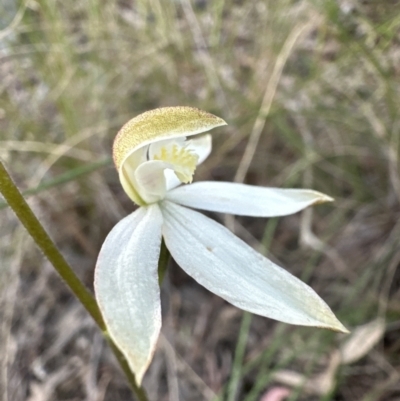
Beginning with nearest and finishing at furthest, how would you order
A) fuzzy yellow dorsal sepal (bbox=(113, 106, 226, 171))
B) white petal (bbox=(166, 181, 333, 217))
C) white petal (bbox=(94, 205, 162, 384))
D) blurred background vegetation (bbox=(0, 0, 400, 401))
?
white petal (bbox=(94, 205, 162, 384)) → fuzzy yellow dorsal sepal (bbox=(113, 106, 226, 171)) → white petal (bbox=(166, 181, 333, 217)) → blurred background vegetation (bbox=(0, 0, 400, 401))

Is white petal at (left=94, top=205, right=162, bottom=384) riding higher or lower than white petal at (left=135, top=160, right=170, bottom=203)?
lower

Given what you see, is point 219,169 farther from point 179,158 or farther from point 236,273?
point 236,273

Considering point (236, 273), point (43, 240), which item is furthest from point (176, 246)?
point (43, 240)

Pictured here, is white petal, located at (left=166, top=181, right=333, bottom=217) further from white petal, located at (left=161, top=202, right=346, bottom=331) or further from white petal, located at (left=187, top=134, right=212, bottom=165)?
white petal, located at (left=187, top=134, right=212, bottom=165)

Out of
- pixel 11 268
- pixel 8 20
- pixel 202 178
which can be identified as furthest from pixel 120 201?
pixel 8 20

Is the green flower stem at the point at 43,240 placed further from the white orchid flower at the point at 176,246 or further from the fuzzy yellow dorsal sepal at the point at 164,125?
the fuzzy yellow dorsal sepal at the point at 164,125

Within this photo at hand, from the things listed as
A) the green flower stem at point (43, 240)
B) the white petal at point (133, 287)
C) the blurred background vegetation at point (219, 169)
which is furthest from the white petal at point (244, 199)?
the blurred background vegetation at point (219, 169)

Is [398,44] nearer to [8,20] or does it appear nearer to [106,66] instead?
[106,66]

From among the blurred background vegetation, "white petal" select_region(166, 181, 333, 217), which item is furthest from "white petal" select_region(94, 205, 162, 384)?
the blurred background vegetation
